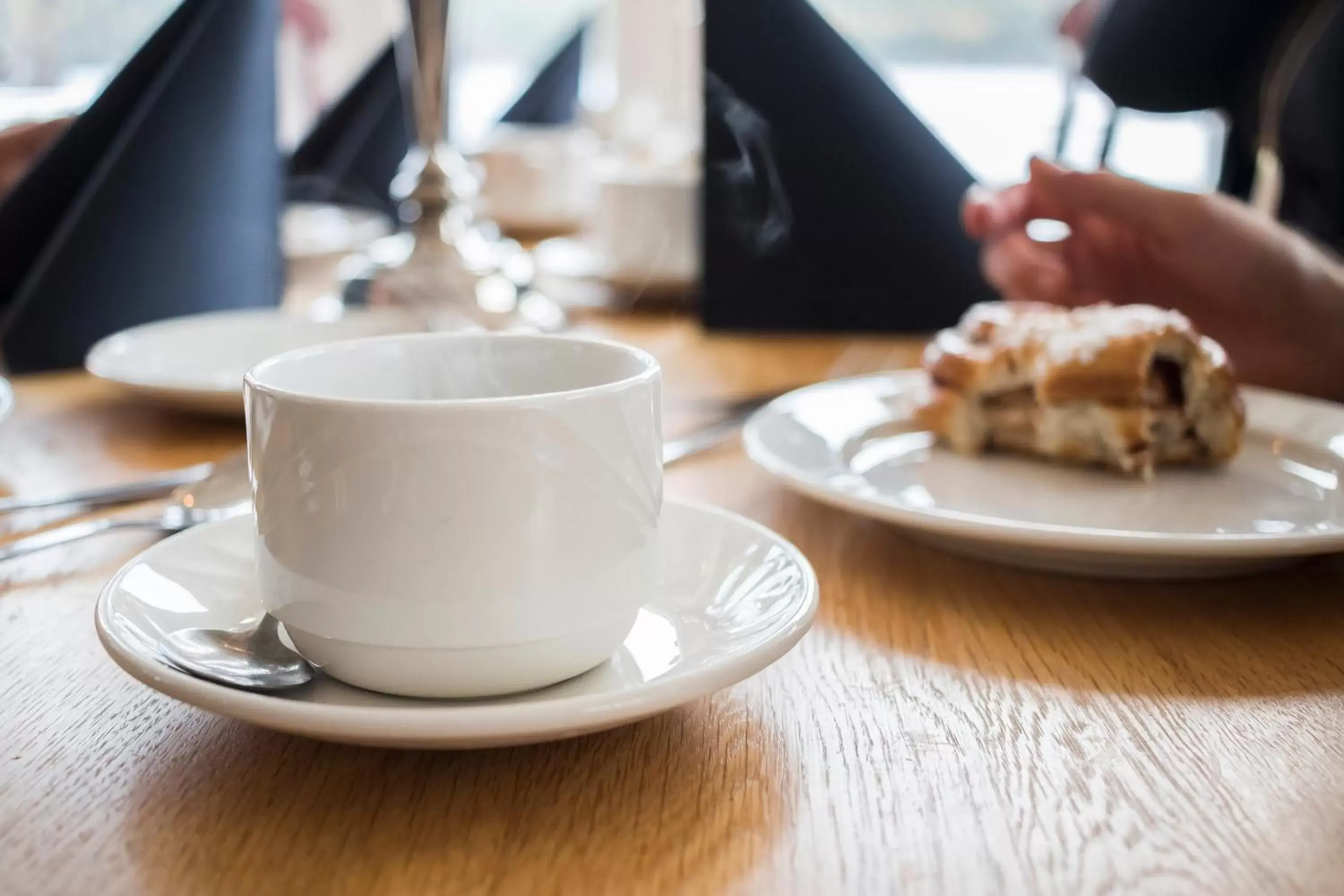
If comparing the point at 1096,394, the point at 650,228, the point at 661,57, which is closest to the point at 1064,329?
the point at 1096,394

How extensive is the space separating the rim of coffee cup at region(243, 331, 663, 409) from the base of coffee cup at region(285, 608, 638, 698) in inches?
2.8

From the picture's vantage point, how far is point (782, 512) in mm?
638

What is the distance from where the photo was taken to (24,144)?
0.94m

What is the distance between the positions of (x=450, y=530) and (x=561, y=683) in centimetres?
7

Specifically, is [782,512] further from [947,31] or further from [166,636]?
[947,31]

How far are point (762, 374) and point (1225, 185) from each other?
0.93 m

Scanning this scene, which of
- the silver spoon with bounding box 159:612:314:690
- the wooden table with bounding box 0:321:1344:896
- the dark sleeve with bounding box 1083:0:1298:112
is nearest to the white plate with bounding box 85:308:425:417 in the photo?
the wooden table with bounding box 0:321:1344:896

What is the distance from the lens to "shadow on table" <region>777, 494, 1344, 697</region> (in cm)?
43

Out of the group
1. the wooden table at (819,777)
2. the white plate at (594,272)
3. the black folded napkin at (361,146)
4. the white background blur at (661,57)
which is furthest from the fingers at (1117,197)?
the white background blur at (661,57)

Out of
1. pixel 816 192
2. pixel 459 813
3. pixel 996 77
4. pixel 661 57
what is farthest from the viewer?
pixel 996 77

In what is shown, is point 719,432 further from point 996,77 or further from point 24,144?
point 996,77

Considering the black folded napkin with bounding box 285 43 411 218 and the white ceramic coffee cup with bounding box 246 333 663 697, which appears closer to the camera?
the white ceramic coffee cup with bounding box 246 333 663 697

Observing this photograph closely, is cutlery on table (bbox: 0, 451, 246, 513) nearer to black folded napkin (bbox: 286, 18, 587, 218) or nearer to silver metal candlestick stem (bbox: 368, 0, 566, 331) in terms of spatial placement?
silver metal candlestick stem (bbox: 368, 0, 566, 331)

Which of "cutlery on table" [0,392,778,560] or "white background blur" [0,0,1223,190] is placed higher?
"white background blur" [0,0,1223,190]
